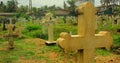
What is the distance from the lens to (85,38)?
385cm

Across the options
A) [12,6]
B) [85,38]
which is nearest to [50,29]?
[85,38]

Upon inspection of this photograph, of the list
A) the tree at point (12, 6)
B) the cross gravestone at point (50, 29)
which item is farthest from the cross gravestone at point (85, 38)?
the tree at point (12, 6)

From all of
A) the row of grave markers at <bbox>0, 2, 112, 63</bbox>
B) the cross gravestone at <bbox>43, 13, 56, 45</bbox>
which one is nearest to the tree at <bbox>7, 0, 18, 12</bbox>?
the cross gravestone at <bbox>43, 13, 56, 45</bbox>

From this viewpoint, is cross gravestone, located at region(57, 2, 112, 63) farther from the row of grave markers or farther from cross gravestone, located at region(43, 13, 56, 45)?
cross gravestone, located at region(43, 13, 56, 45)

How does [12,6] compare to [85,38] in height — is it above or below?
above

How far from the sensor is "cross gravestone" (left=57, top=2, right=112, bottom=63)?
3.67 meters

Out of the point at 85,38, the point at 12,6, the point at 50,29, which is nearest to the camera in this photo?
the point at 85,38

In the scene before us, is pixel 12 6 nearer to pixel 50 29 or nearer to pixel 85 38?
pixel 50 29

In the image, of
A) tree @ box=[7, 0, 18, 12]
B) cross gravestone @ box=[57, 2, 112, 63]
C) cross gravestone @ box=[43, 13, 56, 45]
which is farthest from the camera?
tree @ box=[7, 0, 18, 12]

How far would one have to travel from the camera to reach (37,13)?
6212cm

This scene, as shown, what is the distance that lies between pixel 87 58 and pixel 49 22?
10764mm

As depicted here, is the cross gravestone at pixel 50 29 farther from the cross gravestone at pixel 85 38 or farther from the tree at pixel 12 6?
the tree at pixel 12 6

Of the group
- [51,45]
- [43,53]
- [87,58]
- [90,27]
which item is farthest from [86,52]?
[51,45]

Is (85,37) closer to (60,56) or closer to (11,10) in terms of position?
(60,56)
